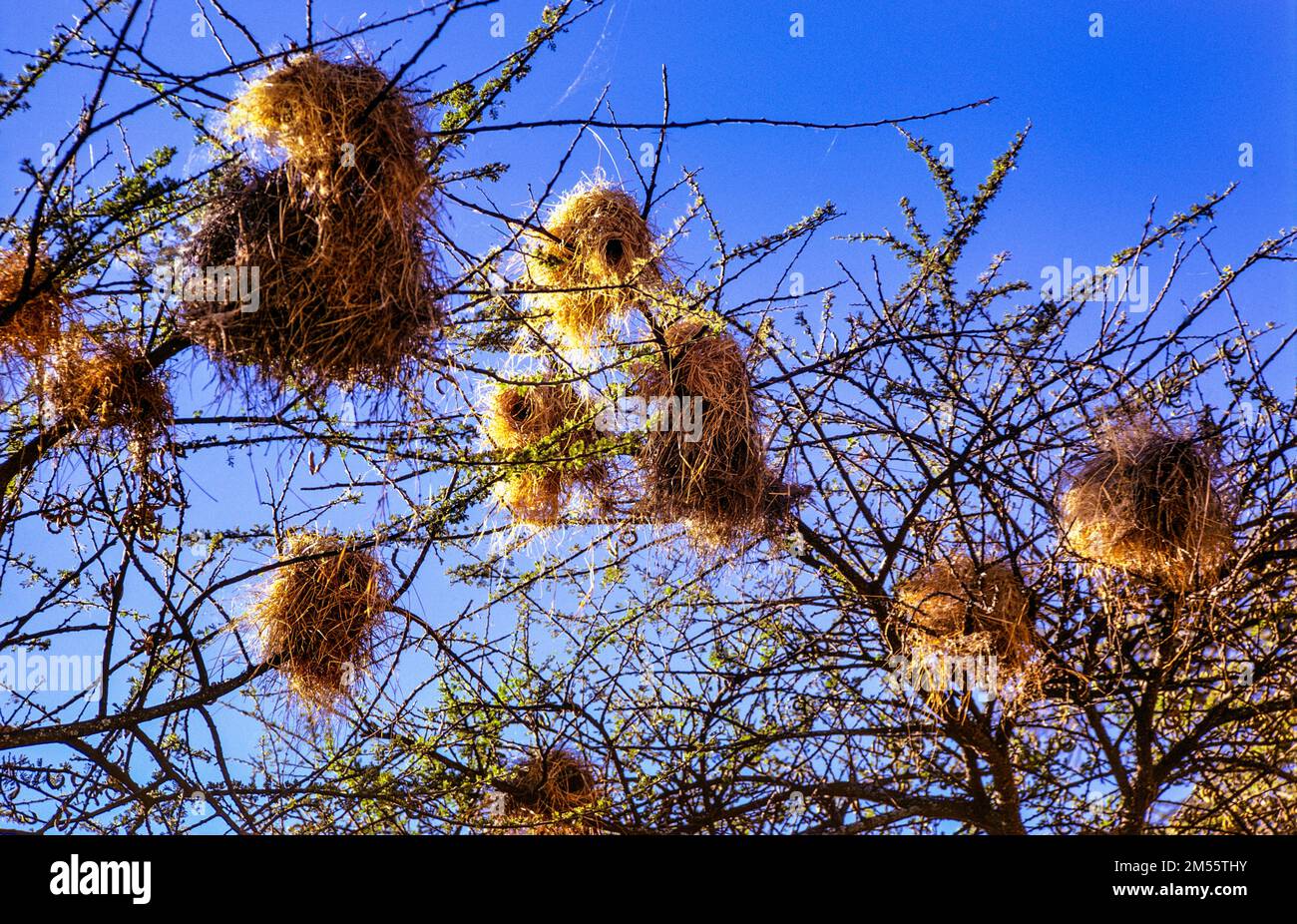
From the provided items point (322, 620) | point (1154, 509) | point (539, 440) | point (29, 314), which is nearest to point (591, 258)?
point (539, 440)

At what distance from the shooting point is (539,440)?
3830 millimetres

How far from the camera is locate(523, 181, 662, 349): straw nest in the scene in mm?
3572

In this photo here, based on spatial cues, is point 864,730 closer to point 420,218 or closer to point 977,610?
point 977,610

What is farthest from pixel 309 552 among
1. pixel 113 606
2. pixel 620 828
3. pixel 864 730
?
pixel 864 730

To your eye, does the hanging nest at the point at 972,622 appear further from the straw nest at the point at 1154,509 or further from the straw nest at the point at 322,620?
the straw nest at the point at 322,620

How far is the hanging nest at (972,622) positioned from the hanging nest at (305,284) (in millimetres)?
1880

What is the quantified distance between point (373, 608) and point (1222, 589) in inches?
98.9

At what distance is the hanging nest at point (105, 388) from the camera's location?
2885mm

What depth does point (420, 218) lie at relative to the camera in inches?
105

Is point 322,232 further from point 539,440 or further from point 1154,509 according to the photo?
point 1154,509

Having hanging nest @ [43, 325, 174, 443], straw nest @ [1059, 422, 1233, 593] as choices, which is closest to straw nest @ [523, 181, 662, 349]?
hanging nest @ [43, 325, 174, 443]

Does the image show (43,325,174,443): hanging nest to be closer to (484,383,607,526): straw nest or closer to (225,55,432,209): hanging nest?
(225,55,432,209): hanging nest
